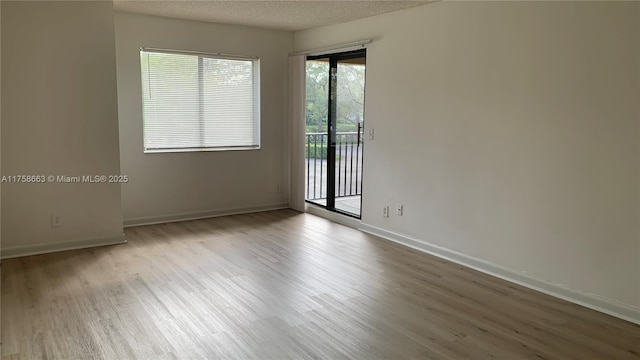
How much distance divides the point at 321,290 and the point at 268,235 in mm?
1702

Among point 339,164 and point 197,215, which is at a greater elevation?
point 339,164

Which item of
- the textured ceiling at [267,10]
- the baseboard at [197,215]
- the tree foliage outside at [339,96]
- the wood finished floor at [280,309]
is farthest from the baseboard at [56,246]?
the tree foliage outside at [339,96]

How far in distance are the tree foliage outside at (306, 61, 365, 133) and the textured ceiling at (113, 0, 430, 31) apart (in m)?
0.59

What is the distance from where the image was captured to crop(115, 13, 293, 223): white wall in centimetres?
535

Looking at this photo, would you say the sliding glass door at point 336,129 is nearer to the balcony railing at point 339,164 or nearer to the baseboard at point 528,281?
the balcony railing at point 339,164

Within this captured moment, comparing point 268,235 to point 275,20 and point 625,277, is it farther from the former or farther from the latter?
point 625,277

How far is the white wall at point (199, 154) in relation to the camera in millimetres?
5352

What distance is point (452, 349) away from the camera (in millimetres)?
2750

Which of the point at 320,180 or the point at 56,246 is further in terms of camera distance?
the point at 320,180

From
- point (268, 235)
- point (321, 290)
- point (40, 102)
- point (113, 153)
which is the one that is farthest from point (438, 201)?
point (40, 102)

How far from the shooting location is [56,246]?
14.8 feet

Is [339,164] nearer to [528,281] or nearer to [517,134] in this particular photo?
[517,134]

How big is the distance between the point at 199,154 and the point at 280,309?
10.4 feet

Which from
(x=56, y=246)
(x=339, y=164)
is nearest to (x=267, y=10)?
(x=339, y=164)
